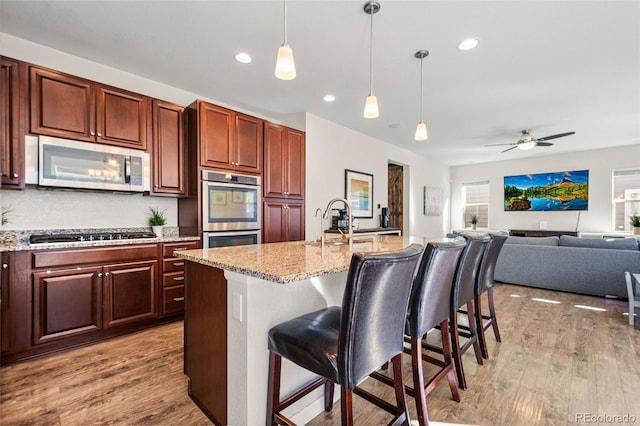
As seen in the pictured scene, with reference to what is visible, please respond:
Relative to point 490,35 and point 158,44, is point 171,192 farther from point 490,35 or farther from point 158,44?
point 490,35

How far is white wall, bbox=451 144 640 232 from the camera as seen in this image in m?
6.33

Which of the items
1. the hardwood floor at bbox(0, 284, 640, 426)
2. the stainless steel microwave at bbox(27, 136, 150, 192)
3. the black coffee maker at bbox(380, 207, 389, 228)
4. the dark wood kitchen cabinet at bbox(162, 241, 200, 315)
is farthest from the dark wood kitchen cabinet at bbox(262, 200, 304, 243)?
the black coffee maker at bbox(380, 207, 389, 228)

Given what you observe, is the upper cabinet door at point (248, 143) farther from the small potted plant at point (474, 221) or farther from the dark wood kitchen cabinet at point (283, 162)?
the small potted plant at point (474, 221)

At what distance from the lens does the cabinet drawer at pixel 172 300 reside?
9.43 feet

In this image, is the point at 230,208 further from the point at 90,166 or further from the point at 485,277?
the point at 485,277

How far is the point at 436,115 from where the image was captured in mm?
4332

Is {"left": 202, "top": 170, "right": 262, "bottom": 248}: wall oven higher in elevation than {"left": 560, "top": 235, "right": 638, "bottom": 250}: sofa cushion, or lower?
higher

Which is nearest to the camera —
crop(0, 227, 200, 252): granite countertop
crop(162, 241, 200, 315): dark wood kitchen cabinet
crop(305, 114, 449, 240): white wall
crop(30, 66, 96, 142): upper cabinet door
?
crop(0, 227, 200, 252): granite countertop

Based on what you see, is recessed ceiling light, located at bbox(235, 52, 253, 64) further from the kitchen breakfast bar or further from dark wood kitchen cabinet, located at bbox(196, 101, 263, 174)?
the kitchen breakfast bar

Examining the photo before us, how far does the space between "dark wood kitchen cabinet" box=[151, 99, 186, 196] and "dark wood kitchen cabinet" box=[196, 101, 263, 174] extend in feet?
0.87

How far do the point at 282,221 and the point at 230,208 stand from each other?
797mm

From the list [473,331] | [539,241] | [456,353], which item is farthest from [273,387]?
[539,241]

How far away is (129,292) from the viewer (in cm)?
265

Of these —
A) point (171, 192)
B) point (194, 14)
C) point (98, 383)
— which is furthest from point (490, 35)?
point (98, 383)
